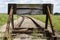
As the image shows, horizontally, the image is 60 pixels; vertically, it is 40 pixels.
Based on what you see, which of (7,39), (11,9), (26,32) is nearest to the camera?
(7,39)

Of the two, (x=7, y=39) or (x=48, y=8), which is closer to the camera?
(x=7, y=39)

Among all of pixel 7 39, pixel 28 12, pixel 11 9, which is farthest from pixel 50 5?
pixel 7 39

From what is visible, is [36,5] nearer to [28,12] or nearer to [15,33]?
→ [28,12]

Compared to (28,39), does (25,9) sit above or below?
above

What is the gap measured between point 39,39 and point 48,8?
1.17 meters

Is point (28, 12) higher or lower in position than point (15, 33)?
higher

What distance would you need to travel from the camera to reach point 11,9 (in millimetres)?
6812

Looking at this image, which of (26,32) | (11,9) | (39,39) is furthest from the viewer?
(26,32)

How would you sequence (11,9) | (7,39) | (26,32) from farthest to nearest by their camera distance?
(26,32)
(11,9)
(7,39)

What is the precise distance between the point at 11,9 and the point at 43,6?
1039 millimetres

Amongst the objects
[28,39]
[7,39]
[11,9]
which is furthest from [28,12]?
[7,39]

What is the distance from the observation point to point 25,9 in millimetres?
7016

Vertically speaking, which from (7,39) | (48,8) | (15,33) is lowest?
(15,33)

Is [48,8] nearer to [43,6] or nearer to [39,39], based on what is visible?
[43,6]
